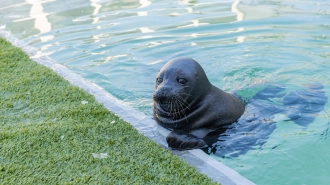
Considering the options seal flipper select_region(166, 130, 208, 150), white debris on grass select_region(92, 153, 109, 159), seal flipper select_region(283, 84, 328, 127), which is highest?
white debris on grass select_region(92, 153, 109, 159)

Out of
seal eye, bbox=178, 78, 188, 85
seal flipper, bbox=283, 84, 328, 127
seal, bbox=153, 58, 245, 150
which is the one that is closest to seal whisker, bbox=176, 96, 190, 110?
seal, bbox=153, 58, 245, 150

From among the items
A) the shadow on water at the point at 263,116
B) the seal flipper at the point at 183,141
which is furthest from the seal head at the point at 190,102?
the seal flipper at the point at 183,141

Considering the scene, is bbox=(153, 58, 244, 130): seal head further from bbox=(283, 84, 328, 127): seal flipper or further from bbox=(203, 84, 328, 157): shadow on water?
bbox=(283, 84, 328, 127): seal flipper

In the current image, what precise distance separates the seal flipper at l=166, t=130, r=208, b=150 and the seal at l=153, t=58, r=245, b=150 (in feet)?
0.59

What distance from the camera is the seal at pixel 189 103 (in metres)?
5.76

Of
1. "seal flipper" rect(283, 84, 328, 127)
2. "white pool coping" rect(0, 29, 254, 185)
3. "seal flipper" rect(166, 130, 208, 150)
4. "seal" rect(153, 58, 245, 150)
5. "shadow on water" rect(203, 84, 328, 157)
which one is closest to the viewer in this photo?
"white pool coping" rect(0, 29, 254, 185)

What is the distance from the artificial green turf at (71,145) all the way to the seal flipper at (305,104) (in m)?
2.17

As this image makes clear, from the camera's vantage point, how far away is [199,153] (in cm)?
512

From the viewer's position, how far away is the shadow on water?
5637mm

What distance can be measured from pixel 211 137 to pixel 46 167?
2098 millimetres

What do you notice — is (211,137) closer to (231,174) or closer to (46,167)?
(231,174)

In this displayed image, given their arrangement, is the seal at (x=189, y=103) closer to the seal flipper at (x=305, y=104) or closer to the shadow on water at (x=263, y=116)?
the shadow on water at (x=263, y=116)

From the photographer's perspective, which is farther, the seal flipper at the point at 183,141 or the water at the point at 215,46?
the water at the point at 215,46

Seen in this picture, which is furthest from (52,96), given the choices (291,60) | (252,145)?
(291,60)
